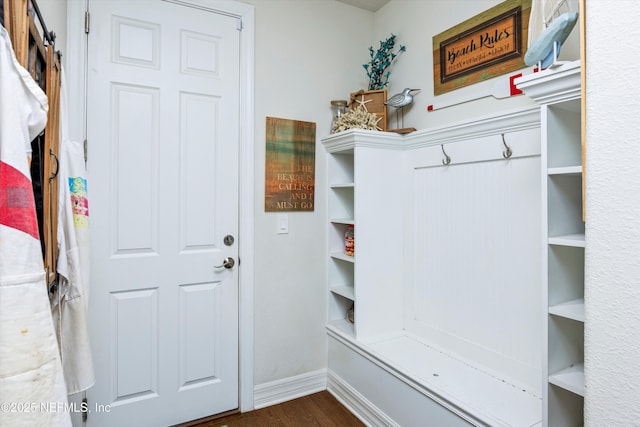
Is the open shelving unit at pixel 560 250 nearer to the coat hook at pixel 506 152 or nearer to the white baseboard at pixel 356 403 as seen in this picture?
the coat hook at pixel 506 152

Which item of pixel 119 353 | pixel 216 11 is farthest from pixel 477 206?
pixel 119 353

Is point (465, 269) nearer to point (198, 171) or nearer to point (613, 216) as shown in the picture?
point (613, 216)

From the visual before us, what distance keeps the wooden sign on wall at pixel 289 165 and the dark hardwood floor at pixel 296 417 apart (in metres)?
1.20

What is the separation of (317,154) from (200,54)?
91 cm

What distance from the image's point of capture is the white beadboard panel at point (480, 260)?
168cm

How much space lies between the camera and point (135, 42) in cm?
195

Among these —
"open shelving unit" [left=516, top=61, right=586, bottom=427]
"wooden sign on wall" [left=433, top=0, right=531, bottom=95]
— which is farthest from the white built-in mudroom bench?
"wooden sign on wall" [left=433, top=0, right=531, bottom=95]

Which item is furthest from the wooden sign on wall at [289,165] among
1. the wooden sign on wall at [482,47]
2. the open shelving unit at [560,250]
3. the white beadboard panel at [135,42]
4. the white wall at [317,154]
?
the open shelving unit at [560,250]

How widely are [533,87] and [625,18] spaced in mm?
653

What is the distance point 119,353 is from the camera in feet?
6.35

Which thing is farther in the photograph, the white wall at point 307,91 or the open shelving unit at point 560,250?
the white wall at point 307,91

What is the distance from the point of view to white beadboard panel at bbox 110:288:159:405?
1930 millimetres

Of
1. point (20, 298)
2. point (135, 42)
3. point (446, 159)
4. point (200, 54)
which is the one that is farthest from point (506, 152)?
point (135, 42)

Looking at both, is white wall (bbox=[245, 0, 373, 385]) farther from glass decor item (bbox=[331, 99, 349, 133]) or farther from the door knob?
the door knob
